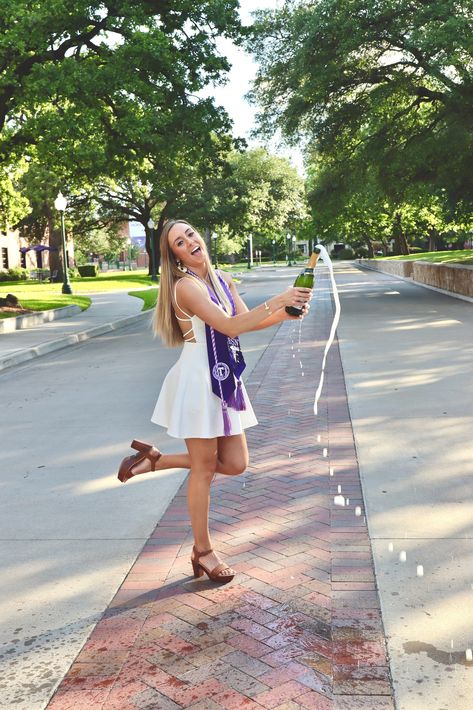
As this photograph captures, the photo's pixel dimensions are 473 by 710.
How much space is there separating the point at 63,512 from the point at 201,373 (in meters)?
2.02

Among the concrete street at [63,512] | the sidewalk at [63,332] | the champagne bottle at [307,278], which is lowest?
the concrete street at [63,512]

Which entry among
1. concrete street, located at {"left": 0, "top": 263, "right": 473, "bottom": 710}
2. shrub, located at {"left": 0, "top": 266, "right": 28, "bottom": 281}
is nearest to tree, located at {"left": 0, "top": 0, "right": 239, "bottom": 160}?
concrete street, located at {"left": 0, "top": 263, "right": 473, "bottom": 710}

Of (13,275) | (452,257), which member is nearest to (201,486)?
(452,257)

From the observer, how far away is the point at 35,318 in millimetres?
20141

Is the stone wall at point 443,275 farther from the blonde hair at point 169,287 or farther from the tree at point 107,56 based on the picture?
the blonde hair at point 169,287

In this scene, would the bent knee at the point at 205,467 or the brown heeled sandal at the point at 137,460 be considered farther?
the brown heeled sandal at the point at 137,460

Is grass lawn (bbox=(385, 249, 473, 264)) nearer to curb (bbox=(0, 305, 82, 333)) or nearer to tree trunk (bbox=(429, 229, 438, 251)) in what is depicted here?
curb (bbox=(0, 305, 82, 333))

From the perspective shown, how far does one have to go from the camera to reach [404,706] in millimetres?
2852

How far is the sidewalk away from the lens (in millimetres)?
14008

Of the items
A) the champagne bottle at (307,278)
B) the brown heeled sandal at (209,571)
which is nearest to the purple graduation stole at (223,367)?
the champagne bottle at (307,278)

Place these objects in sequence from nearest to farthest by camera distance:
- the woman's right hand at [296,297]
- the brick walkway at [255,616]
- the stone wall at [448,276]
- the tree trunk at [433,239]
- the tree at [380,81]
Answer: the brick walkway at [255,616] → the woman's right hand at [296,297] → the tree at [380,81] → the stone wall at [448,276] → the tree trunk at [433,239]

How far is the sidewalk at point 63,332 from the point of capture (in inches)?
551

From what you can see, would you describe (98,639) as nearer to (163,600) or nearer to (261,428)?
(163,600)

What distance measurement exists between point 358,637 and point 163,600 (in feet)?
3.30
